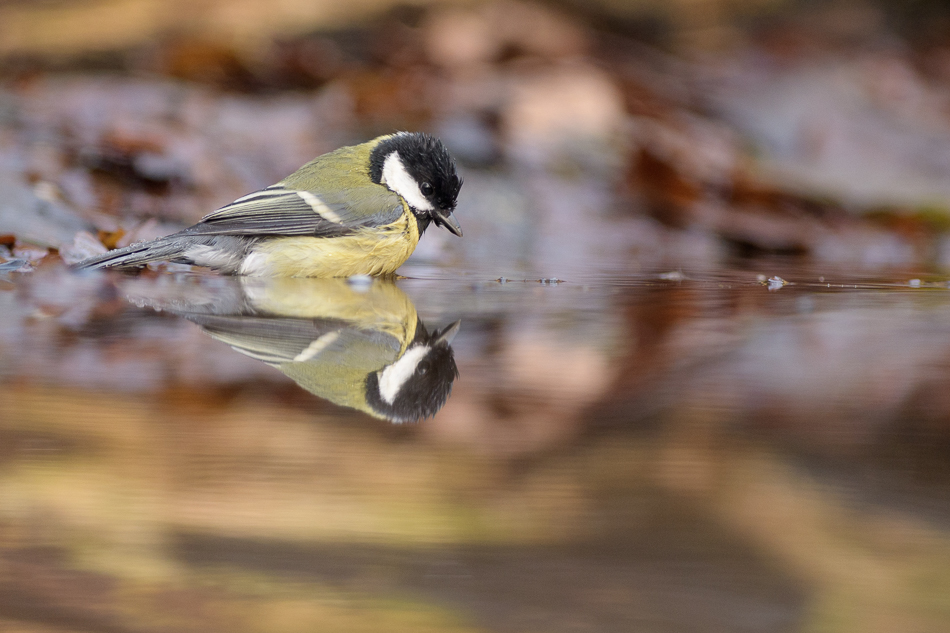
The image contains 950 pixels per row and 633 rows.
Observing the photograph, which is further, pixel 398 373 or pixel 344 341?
pixel 344 341

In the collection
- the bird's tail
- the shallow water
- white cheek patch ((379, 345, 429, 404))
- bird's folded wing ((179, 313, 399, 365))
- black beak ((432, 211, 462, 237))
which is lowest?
the shallow water

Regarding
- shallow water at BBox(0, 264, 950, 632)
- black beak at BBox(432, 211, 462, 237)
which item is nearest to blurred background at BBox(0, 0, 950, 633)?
shallow water at BBox(0, 264, 950, 632)

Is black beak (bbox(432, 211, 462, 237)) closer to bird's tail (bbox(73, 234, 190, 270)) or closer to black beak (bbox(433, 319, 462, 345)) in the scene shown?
bird's tail (bbox(73, 234, 190, 270))

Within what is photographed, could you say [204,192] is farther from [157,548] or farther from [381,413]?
[157,548]

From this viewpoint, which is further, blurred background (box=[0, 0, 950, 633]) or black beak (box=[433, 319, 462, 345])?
black beak (box=[433, 319, 462, 345])

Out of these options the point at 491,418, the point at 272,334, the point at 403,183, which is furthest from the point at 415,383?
the point at 403,183

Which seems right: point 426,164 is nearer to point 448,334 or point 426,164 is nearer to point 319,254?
point 319,254

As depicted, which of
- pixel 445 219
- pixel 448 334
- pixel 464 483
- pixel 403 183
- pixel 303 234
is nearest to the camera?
pixel 464 483

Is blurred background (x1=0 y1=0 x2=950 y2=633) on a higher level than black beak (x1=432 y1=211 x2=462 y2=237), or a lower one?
lower
